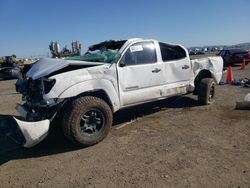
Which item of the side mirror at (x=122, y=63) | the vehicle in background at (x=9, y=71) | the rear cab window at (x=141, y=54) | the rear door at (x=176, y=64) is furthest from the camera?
the vehicle in background at (x=9, y=71)

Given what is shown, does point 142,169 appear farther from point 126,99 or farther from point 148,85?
point 148,85

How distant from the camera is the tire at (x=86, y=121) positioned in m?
4.85

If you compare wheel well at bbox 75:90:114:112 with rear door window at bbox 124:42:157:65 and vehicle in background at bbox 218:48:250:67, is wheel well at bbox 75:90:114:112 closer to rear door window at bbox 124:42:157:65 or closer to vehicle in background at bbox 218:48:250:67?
rear door window at bbox 124:42:157:65

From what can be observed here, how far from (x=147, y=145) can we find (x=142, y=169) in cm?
97

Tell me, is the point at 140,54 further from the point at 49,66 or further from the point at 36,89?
the point at 36,89

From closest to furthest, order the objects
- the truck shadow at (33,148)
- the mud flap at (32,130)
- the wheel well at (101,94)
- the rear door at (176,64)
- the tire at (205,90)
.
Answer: the mud flap at (32,130)
the truck shadow at (33,148)
the wheel well at (101,94)
the rear door at (176,64)
the tire at (205,90)

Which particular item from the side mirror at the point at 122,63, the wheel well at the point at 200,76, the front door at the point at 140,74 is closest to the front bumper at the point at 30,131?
the front door at the point at 140,74

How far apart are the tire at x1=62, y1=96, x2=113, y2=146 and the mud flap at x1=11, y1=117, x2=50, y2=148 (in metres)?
0.36

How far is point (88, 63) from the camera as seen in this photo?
5328 millimetres

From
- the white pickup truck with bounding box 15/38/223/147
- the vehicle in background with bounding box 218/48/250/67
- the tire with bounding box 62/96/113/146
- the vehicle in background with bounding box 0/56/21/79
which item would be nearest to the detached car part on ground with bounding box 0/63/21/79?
the vehicle in background with bounding box 0/56/21/79

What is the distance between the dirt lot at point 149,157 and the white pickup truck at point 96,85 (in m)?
0.45

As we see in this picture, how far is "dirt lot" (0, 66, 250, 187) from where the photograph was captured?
3826mm

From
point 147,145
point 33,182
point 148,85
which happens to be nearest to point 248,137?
point 147,145

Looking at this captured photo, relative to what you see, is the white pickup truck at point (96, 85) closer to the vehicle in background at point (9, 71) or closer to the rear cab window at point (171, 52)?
the rear cab window at point (171, 52)
